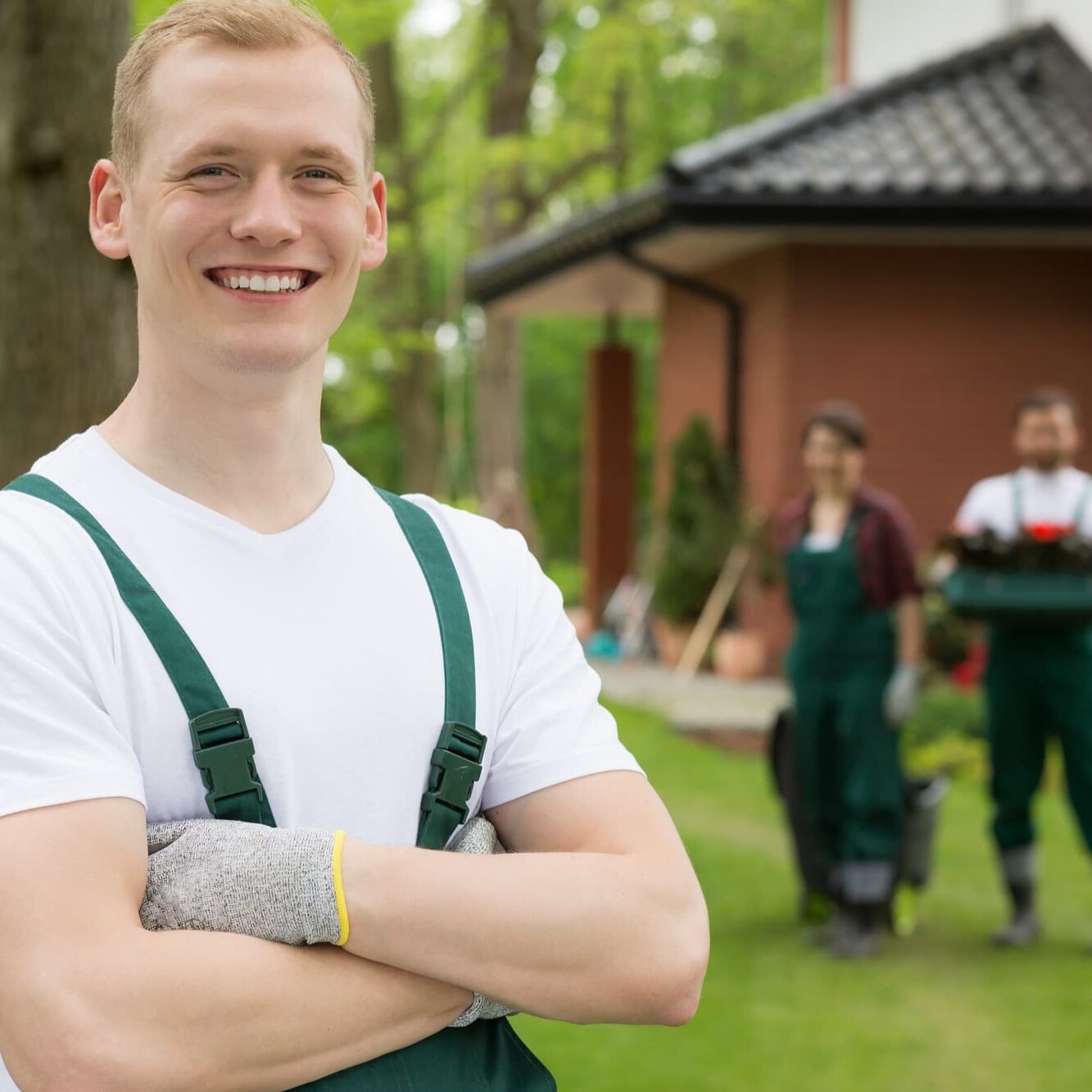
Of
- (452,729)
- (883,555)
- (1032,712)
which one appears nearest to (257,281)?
(452,729)

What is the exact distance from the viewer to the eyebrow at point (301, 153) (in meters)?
1.64

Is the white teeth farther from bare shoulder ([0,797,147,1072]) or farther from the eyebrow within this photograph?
bare shoulder ([0,797,147,1072])

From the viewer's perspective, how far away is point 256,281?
169 cm

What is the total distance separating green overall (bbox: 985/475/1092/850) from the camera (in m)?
6.62

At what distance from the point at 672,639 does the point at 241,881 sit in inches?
495

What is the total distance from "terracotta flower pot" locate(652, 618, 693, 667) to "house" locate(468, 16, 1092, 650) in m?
0.78

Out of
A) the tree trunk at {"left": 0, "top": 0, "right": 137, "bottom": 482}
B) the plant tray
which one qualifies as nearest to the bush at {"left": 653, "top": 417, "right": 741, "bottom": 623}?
the plant tray

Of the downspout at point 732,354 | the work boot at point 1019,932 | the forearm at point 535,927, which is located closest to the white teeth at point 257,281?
the forearm at point 535,927

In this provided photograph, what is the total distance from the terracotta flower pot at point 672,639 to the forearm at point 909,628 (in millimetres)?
7143

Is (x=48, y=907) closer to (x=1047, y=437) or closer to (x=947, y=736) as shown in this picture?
(x=1047, y=437)

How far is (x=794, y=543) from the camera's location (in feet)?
22.3

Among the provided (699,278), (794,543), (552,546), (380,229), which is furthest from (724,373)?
(552,546)

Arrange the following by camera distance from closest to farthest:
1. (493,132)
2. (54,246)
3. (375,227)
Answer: (375,227) < (54,246) < (493,132)

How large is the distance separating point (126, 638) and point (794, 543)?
5391mm
